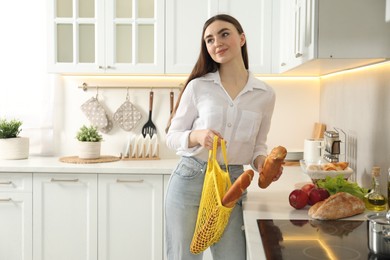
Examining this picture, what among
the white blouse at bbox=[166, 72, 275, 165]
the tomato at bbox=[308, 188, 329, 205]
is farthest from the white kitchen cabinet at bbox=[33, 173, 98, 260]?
the tomato at bbox=[308, 188, 329, 205]

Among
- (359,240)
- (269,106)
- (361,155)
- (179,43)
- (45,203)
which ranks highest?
(179,43)

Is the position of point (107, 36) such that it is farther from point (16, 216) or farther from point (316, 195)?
point (316, 195)

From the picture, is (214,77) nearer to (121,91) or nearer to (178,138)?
(178,138)

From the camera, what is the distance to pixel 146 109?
12.3 ft

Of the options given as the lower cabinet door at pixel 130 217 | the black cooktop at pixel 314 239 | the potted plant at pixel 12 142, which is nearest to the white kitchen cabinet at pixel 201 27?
the lower cabinet door at pixel 130 217

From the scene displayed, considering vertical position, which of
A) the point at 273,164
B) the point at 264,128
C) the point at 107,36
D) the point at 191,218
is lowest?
the point at 191,218

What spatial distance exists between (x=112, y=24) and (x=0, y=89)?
1.02m

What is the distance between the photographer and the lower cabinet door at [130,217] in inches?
123

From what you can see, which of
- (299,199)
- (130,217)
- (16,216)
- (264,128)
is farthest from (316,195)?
(16,216)

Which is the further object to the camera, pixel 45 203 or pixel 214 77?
pixel 45 203

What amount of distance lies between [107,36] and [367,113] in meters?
1.77

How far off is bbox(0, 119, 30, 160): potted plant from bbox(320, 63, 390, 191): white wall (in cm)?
203

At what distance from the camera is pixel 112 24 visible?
3348 millimetres

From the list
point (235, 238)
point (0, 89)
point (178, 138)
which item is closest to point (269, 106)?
point (178, 138)
